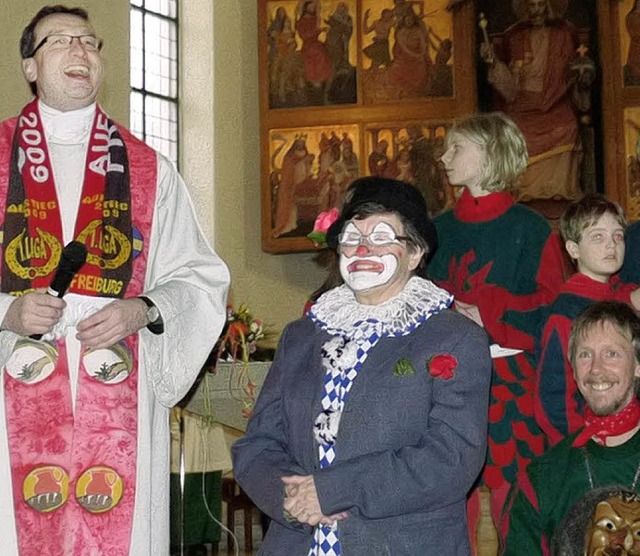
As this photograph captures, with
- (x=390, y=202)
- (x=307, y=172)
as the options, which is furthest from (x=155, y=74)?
(x=390, y=202)

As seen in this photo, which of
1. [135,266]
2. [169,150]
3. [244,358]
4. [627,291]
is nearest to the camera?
[135,266]

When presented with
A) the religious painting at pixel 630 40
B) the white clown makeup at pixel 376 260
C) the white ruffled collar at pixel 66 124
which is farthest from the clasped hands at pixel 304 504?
the religious painting at pixel 630 40

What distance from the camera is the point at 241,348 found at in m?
8.66

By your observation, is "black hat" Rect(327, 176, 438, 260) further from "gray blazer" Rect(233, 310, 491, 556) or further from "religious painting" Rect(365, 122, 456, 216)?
"religious painting" Rect(365, 122, 456, 216)

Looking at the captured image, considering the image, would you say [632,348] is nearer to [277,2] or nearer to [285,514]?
[285,514]

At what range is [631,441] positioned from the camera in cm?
449

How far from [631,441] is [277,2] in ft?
30.4

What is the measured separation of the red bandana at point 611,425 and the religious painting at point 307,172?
27.5 feet

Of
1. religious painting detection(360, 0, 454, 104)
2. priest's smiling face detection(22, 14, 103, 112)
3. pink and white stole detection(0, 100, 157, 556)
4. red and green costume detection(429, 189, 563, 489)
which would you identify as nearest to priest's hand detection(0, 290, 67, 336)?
pink and white stole detection(0, 100, 157, 556)

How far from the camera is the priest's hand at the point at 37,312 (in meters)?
4.35

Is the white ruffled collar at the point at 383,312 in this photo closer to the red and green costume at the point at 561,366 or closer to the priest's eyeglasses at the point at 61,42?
the red and green costume at the point at 561,366

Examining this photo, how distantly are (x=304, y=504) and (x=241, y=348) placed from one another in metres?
4.82

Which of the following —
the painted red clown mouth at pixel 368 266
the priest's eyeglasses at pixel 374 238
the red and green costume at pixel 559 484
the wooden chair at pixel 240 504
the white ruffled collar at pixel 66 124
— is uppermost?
the white ruffled collar at pixel 66 124

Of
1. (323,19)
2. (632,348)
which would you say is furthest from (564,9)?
(632,348)
